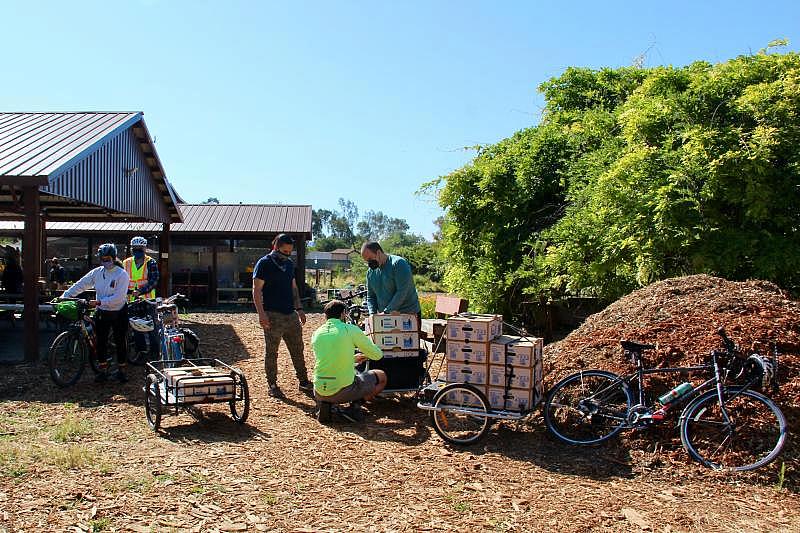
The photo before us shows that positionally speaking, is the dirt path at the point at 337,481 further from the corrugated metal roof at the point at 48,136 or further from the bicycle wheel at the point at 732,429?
the corrugated metal roof at the point at 48,136

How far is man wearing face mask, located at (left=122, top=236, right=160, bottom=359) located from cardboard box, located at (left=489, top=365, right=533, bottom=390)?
518 centimetres

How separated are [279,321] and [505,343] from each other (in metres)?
3.07

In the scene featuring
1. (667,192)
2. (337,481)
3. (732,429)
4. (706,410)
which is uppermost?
(667,192)

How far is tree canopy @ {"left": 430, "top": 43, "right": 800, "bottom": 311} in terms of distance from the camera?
7.92 m

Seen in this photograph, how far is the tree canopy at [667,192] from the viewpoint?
792 cm

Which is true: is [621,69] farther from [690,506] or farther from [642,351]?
[690,506]

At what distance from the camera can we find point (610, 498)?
490 cm

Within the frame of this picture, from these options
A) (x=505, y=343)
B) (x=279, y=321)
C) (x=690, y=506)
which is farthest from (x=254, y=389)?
(x=690, y=506)

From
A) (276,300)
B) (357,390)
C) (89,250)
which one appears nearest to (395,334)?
(357,390)

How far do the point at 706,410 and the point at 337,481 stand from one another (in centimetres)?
324

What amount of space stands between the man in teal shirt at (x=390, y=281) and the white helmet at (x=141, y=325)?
3382mm

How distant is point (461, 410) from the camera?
6.23 metres

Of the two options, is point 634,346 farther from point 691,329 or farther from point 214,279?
point 214,279

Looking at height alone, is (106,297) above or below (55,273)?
below
